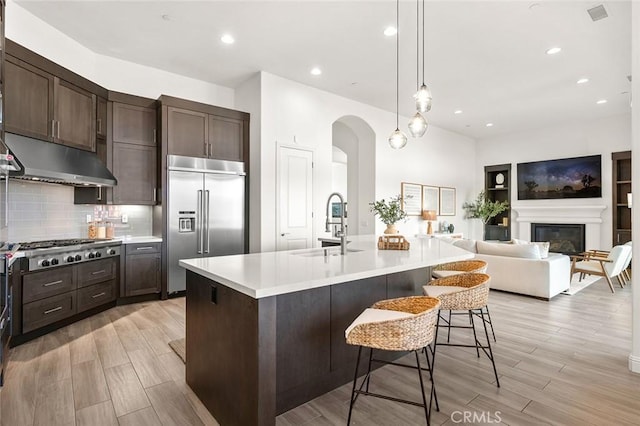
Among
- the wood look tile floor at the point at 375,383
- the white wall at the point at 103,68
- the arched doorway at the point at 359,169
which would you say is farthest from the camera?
the arched doorway at the point at 359,169

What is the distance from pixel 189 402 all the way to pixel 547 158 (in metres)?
9.01

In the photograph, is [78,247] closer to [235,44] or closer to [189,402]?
[189,402]

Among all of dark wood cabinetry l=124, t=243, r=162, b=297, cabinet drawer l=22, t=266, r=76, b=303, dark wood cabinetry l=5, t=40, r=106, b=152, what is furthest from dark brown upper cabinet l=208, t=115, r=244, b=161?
cabinet drawer l=22, t=266, r=76, b=303

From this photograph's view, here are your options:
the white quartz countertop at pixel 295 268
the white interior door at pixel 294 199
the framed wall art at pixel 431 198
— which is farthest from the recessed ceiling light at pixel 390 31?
the framed wall art at pixel 431 198

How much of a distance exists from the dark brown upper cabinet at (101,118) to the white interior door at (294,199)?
229 centimetres

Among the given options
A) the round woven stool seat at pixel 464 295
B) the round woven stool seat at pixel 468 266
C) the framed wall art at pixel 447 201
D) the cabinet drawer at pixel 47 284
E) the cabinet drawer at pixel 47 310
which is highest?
the framed wall art at pixel 447 201

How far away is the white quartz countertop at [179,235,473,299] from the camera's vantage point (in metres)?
1.65

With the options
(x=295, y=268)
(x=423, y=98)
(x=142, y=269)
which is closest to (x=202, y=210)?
(x=142, y=269)

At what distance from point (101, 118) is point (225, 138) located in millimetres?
1552

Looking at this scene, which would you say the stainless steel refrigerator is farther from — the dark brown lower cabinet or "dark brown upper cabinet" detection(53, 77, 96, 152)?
A: the dark brown lower cabinet

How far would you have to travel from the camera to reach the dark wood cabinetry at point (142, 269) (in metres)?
4.23

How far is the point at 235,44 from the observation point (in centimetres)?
421

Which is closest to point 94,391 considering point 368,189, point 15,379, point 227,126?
point 15,379

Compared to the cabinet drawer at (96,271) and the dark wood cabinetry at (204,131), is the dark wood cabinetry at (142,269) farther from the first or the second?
the dark wood cabinetry at (204,131)
